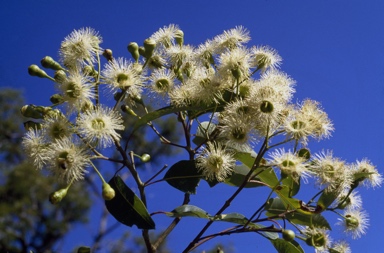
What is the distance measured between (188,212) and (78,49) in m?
0.51

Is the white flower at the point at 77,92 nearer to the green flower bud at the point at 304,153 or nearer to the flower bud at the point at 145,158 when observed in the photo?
the flower bud at the point at 145,158

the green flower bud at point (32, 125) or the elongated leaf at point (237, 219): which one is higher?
the green flower bud at point (32, 125)

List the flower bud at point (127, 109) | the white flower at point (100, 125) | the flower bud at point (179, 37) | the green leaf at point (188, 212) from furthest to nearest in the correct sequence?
the flower bud at point (179, 37) < the flower bud at point (127, 109) < the green leaf at point (188, 212) < the white flower at point (100, 125)

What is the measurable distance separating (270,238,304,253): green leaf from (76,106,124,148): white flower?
0.49 m

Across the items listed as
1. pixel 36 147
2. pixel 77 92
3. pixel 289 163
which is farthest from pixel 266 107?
pixel 36 147

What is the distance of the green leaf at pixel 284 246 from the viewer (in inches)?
50.1

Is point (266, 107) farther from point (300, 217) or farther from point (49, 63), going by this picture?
point (49, 63)

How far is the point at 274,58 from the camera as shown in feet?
4.71

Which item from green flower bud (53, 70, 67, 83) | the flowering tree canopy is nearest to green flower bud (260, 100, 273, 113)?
the flowering tree canopy

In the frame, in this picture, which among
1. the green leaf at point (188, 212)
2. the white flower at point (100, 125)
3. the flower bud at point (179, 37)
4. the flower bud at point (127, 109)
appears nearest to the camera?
the white flower at point (100, 125)

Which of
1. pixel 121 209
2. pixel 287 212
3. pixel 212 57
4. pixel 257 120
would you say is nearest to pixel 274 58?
pixel 212 57

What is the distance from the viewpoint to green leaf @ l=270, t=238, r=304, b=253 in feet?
4.18

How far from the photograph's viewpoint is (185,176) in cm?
137

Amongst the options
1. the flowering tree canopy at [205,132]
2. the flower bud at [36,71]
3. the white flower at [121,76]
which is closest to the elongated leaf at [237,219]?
the flowering tree canopy at [205,132]
